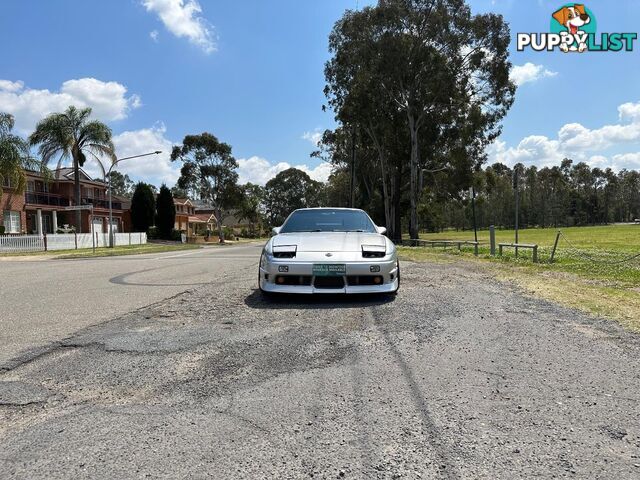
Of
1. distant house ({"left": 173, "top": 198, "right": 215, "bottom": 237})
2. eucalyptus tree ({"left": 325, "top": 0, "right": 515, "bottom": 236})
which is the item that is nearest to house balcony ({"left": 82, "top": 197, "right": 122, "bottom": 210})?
distant house ({"left": 173, "top": 198, "right": 215, "bottom": 237})

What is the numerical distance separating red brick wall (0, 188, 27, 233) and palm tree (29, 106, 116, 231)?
12.5 ft

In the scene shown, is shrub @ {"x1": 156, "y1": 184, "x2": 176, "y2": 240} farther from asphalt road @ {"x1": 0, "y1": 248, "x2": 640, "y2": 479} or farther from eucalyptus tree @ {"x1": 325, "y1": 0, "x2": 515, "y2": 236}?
asphalt road @ {"x1": 0, "y1": 248, "x2": 640, "y2": 479}

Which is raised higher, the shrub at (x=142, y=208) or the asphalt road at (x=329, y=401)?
the shrub at (x=142, y=208)

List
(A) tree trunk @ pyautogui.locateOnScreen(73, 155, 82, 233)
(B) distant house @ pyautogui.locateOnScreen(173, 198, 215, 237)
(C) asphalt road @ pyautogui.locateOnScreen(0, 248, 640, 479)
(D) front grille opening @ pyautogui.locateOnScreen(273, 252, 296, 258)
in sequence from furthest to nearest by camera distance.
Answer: (B) distant house @ pyautogui.locateOnScreen(173, 198, 215, 237)
(A) tree trunk @ pyautogui.locateOnScreen(73, 155, 82, 233)
(D) front grille opening @ pyautogui.locateOnScreen(273, 252, 296, 258)
(C) asphalt road @ pyautogui.locateOnScreen(0, 248, 640, 479)

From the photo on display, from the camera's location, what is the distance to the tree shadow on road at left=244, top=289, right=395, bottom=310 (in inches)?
244

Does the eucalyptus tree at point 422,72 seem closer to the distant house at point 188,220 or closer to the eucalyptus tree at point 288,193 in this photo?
the distant house at point 188,220

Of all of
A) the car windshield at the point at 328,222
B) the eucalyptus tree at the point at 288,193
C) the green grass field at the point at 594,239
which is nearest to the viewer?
the car windshield at the point at 328,222

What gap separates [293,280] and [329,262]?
557mm

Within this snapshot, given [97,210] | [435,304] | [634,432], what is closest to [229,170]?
[97,210]

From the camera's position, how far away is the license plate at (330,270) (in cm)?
613

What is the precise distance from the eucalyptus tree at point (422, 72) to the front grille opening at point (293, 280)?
26959 millimetres

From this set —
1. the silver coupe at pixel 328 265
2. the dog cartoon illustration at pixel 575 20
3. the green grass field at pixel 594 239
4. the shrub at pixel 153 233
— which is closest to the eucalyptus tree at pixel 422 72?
the green grass field at pixel 594 239

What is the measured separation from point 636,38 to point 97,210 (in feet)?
165

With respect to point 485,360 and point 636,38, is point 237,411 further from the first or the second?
point 636,38
